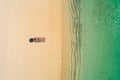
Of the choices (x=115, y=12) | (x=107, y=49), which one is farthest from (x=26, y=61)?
(x=115, y=12)

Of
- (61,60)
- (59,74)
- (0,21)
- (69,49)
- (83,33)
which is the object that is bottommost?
(59,74)

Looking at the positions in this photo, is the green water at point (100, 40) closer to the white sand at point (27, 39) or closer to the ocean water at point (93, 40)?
the ocean water at point (93, 40)

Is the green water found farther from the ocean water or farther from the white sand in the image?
the white sand

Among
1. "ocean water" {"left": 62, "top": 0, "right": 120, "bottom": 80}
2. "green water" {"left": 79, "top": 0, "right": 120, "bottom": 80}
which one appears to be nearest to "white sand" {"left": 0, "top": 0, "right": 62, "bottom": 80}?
"ocean water" {"left": 62, "top": 0, "right": 120, "bottom": 80}

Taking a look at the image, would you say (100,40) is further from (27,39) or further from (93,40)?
(27,39)

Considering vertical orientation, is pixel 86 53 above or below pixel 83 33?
below

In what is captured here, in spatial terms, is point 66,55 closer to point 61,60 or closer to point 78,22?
point 61,60

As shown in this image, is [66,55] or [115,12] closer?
[115,12]

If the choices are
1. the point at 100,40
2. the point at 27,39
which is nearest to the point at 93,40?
the point at 100,40

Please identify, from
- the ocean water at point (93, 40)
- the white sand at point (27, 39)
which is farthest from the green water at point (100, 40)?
the white sand at point (27, 39)
